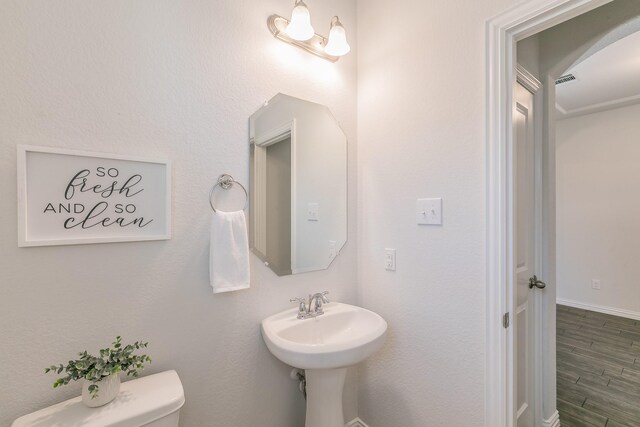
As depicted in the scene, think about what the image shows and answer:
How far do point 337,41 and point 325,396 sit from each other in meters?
1.68

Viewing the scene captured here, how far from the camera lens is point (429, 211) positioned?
4.36 feet

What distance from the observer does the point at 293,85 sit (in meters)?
1.45

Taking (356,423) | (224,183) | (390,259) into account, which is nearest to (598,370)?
(356,423)

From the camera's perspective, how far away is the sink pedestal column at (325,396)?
1261 mm

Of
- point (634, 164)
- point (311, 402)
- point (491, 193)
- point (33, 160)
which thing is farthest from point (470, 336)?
point (634, 164)

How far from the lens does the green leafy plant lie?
836 mm

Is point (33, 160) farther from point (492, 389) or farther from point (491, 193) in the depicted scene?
point (492, 389)

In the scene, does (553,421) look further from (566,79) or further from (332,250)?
(566,79)

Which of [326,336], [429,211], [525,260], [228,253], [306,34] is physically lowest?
[326,336]

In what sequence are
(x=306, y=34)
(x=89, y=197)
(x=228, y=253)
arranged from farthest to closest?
(x=306, y=34) < (x=228, y=253) < (x=89, y=197)

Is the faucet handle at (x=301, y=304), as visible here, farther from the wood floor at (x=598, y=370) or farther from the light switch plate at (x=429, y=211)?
the wood floor at (x=598, y=370)

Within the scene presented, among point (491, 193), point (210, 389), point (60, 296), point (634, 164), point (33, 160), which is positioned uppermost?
point (634, 164)

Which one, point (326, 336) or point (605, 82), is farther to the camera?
point (605, 82)

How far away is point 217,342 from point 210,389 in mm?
189
